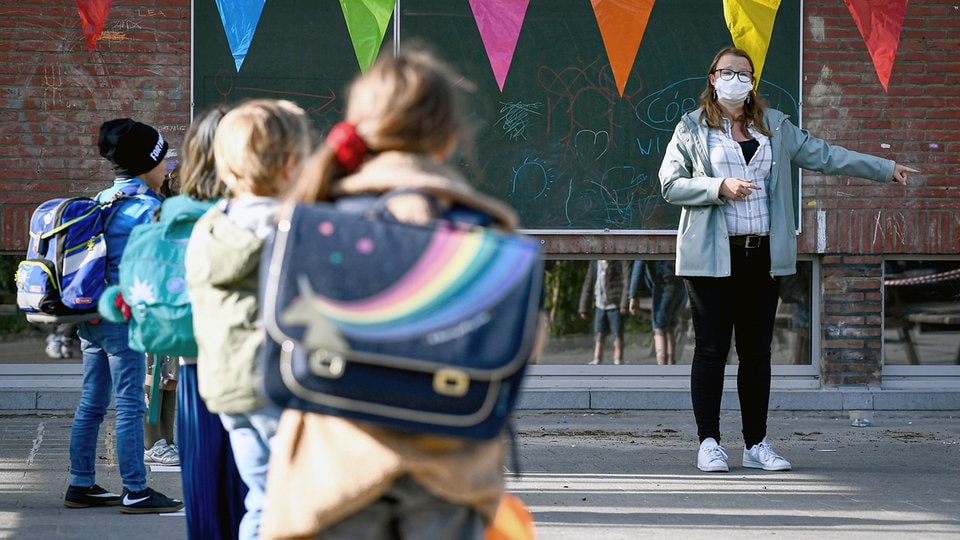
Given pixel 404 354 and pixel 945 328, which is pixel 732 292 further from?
pixel 404 354

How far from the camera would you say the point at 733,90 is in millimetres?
6480

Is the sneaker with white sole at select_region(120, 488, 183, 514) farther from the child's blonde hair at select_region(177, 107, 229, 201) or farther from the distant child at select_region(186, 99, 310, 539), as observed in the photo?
the distant child at select_region(186, 99, 310, 539)

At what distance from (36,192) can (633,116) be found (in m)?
4.06

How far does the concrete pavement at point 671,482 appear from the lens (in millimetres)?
5387

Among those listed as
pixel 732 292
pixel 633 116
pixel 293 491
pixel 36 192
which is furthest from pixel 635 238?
pixel 293 491

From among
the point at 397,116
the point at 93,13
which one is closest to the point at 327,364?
the point at 397,116

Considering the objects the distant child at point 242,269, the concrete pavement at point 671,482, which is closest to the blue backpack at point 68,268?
the concrete pavement at point 671,482

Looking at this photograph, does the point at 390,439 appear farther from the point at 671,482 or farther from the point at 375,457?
the point at 671,482

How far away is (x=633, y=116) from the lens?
28.6ft

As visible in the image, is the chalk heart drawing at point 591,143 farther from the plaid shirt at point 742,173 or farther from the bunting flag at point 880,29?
the plaid shirt at point 742,173

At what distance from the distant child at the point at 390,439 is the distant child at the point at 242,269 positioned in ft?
2.52

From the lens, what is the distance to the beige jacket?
2525 millimetres

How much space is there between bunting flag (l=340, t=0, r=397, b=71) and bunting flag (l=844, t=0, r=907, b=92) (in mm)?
3087

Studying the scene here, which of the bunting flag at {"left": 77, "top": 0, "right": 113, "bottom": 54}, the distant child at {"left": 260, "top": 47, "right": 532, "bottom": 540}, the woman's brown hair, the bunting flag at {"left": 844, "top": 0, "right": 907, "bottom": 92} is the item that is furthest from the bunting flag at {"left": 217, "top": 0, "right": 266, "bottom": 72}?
the distant child at {"left": 260, "top": 47, "right": 532, "bottom": 540}
